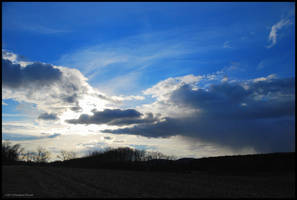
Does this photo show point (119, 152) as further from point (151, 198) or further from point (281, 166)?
point (151, 198)

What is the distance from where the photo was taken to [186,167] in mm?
63562

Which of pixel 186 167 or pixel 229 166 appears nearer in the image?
pixel 229 166

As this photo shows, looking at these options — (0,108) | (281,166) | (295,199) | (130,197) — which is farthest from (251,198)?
(281,166)

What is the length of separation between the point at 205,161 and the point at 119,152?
94555mm

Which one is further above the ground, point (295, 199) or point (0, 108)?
point (0, 108)

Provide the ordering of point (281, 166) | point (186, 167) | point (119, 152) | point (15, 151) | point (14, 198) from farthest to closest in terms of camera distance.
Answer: point (119, 152) < point (15, 151) < point (186, 167) < point (281, 166) < point (14, 198)

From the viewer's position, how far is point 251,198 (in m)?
18.0

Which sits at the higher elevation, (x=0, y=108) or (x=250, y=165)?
(x=0, y=108)

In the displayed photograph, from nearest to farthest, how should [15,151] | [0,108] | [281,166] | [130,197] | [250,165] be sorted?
1. [130,197]
2. [0,108]
3. [281,166]
4. [250,165]
5. [15,151]

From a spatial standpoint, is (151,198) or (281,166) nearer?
(151,198)

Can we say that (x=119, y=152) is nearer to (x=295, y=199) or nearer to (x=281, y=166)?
(x=281, y=166)

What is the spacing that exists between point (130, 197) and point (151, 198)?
1456mm

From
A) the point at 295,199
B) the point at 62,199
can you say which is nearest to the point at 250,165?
the point at 295,199

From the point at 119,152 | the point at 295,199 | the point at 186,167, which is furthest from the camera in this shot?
the point at 119,152
